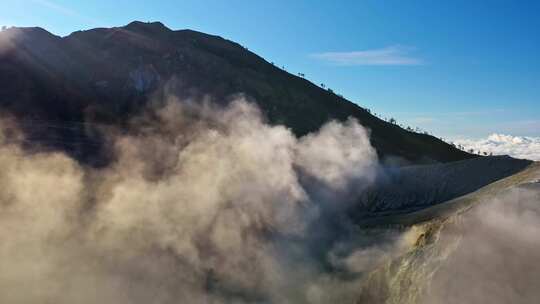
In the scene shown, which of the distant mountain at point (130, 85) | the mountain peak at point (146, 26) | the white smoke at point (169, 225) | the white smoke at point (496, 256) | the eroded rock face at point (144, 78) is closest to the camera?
the white smoke at point (496, 256)

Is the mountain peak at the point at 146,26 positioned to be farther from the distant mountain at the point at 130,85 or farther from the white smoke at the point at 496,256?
the white smoke at the point at 496,256

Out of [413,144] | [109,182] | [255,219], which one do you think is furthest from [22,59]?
[413,144]

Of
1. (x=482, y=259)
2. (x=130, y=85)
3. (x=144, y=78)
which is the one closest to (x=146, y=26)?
(x=144, y=78)

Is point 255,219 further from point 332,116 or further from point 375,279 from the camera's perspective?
point 332,116

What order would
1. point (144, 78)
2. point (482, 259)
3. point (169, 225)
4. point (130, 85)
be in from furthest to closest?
point (144, 78) → point (130, 85) → point (169, 225) → point (482, 259)

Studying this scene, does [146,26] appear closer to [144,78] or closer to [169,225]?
[144,78]

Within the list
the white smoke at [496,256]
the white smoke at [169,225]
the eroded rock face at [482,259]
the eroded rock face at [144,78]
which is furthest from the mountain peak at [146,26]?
the white smoke at [496,256]
